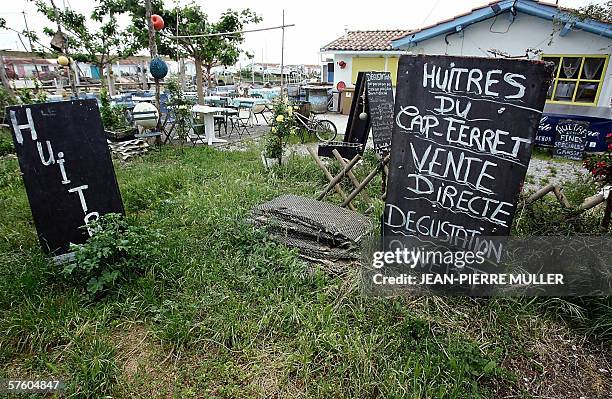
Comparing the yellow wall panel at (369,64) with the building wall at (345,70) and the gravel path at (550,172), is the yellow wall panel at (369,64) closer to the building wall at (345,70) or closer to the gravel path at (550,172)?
the building wall at (345,70)

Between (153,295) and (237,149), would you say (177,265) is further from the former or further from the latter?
(237,149)

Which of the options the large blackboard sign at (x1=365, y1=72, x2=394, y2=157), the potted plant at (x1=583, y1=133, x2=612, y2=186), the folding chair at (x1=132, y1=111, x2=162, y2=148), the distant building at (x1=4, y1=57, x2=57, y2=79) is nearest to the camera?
the potted plant at (x1=583, y1=133, x2=612, y2=186)

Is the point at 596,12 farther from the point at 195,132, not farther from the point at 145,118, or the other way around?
the point at 145,118

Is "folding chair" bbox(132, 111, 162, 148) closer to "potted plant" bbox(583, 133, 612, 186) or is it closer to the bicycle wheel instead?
the bicycle wheel

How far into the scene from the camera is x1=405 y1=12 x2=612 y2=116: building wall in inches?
313

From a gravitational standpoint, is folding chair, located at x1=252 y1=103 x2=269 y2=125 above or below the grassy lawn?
above

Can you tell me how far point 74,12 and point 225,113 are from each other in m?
10.3

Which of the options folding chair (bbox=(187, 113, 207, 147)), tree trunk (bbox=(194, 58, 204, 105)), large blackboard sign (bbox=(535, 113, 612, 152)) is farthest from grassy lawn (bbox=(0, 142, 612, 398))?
tree trunk (bbox=(194, 58, 204, 105))

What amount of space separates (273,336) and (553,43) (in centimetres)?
978

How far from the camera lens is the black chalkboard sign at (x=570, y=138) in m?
7.63

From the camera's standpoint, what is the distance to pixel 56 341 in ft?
7.50

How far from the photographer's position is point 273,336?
2375 mm

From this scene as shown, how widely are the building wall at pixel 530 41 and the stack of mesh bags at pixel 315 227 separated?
7.83 m

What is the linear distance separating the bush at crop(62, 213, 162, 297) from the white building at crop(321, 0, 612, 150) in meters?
7.67
